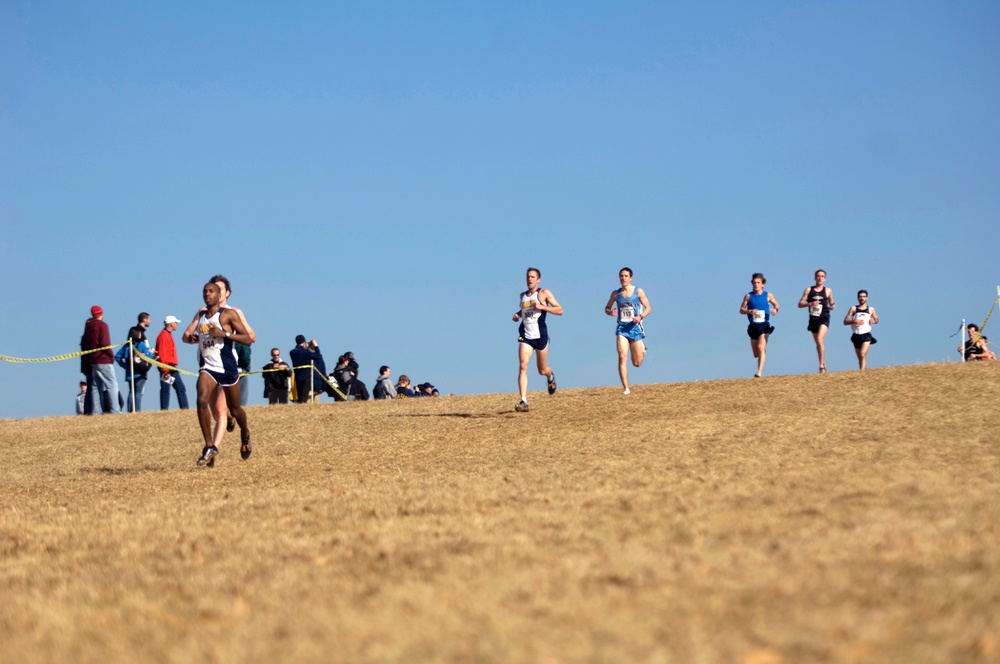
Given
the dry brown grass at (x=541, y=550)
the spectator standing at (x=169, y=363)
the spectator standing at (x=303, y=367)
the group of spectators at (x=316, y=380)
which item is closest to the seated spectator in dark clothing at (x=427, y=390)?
the group of spectators at (x=316, y=380)

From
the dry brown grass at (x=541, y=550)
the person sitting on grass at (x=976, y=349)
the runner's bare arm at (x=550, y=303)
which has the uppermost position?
the runner's bare arm at (x=550, y=303)

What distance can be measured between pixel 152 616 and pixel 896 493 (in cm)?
544

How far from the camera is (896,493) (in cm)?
883

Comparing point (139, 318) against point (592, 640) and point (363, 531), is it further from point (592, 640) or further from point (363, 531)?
point (592, 640)

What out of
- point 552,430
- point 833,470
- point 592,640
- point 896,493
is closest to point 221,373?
point 552,430

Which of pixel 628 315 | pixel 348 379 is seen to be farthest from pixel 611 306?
pixel 348 379

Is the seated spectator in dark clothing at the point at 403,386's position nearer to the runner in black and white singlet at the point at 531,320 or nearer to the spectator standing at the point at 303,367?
the spectator standing at the point at 303,367

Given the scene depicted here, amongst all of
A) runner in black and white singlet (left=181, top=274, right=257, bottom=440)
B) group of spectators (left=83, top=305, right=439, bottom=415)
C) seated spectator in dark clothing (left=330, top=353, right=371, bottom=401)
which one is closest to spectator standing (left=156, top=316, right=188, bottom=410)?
group of spectators (left=83, top=305, right=439, bottom=415)

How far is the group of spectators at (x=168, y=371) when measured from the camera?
24859 mm

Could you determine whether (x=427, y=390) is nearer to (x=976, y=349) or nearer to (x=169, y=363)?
(x=169, y=363)

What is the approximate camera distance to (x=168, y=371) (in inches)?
1027

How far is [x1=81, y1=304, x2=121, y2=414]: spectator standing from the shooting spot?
24.6 meters

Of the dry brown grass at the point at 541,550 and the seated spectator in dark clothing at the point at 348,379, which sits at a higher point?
the seated spectator in dark clothing at the point at 348,379

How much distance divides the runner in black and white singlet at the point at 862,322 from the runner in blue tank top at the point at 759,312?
237 cm
